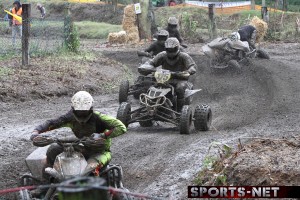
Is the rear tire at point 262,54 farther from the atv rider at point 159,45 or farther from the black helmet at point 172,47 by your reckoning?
the black helmet at point 172,47

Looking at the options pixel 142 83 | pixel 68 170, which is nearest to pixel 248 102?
pixel 142 83

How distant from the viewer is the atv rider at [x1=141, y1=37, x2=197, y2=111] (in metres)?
12.7

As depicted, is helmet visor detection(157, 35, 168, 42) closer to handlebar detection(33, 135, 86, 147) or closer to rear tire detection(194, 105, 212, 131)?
rear tire detection(194, 105, 212, 131)

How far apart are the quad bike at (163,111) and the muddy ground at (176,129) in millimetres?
222

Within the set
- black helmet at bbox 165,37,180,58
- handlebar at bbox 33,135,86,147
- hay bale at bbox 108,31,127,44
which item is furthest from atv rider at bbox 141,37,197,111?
hay bale at bbox 108,31,127,44

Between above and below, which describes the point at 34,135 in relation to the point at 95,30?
below

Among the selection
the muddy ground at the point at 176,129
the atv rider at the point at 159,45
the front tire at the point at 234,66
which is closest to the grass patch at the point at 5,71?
the muddy ground at the point at 176,129

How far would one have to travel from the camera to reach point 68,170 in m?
6.80

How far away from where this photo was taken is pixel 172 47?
12812 mm

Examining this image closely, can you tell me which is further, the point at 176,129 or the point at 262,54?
the point at 262,54

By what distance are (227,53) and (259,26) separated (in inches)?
337

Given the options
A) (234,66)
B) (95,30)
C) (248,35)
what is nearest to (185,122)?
(234,66)

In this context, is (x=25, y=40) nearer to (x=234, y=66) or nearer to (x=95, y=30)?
(x=234, y=66)

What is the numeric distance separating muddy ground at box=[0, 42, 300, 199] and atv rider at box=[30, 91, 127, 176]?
0.92 metres
